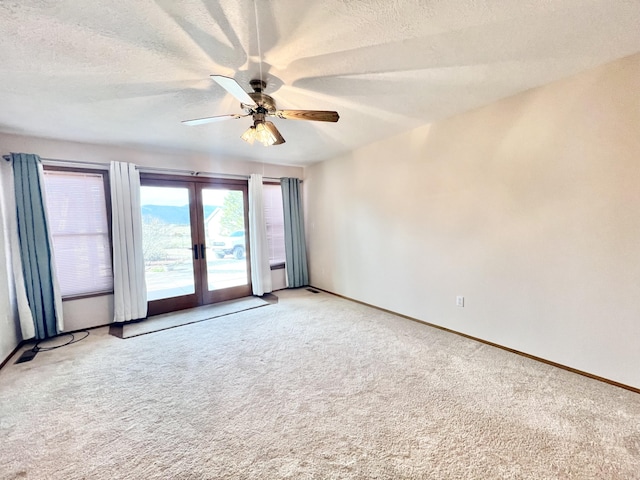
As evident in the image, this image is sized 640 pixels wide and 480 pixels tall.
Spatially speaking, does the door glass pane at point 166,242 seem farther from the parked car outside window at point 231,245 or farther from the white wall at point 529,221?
the white wall at point 529,221

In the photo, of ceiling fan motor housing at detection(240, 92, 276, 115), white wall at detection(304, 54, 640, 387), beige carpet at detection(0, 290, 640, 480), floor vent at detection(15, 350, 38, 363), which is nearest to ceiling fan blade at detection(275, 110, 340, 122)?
ceiling fan motor housing at detection(240, 92, 276, 115)

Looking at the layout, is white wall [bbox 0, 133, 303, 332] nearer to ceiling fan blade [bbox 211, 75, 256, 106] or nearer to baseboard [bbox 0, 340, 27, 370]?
baseboard [bbox 0, 340, 27, 370]

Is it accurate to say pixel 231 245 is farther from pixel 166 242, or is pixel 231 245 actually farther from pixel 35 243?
pixel 35 243

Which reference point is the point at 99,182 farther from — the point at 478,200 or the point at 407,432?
the point at 478,200

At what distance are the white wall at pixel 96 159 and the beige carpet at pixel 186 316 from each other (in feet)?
1.32

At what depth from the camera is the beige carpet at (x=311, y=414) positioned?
150cm

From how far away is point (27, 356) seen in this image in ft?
9.36

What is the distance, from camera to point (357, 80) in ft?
7.14

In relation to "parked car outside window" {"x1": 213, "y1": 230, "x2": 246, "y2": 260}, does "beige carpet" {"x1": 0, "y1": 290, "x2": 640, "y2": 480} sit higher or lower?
lower

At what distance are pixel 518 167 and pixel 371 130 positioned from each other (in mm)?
1628

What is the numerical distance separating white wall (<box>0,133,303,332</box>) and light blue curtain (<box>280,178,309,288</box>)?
41.6 inches

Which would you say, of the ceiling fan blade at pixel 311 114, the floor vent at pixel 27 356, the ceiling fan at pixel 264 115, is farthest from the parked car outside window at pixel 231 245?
the ceiling fan blade at pixel 311 114

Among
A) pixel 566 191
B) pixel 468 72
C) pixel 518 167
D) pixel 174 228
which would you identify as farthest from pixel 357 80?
pixel 174 228

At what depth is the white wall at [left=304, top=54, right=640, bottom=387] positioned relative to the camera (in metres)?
2.05
